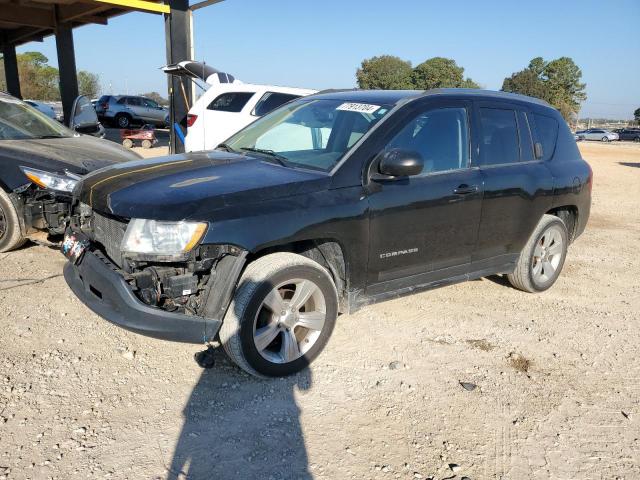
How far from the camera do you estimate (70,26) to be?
53.0ft

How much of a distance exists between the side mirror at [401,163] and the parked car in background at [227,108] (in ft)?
22.5

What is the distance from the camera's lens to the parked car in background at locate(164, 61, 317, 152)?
32.6 ft

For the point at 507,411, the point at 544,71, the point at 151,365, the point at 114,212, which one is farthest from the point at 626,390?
the point at 544,71

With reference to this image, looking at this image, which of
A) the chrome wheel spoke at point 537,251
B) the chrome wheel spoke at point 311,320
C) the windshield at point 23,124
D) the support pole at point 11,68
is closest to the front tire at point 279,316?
the chrome wheel spoke at point 311,320

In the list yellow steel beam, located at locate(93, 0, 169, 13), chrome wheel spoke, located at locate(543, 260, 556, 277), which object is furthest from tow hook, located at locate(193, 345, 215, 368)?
yellow steel beam, located at locate(93, 0, 169, 13)

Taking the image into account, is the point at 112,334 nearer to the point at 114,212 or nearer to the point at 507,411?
the point at 114,212

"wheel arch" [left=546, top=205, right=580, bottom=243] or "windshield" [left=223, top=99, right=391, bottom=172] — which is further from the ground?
"windshield" [left=223, top=99, right=391, bottom=172]

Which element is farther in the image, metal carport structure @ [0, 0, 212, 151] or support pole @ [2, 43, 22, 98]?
support pole @ [2, 43, 22, 98]

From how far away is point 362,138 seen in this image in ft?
11.8

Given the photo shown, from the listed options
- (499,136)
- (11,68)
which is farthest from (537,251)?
(11,68)

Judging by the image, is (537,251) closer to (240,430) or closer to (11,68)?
(240,430)

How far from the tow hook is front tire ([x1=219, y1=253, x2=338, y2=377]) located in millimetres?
370

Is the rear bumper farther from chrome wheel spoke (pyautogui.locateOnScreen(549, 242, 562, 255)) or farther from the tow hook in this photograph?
chrome wheel spoke (pyautogui.locateOnScreen(549, 242, 562, 255))

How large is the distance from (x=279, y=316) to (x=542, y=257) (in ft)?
9.72
